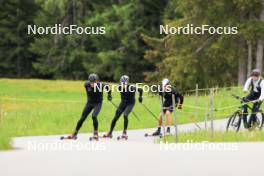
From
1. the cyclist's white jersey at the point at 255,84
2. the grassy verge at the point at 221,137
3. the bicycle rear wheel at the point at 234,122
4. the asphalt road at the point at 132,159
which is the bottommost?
the asphalt road at the point at 132,159

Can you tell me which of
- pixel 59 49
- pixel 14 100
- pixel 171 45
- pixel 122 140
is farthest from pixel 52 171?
pixel 59 49

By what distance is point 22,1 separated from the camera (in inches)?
2869

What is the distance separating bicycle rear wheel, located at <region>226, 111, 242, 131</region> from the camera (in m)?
21.6

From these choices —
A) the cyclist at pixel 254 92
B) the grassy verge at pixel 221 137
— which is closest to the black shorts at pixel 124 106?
the grassy verge at pixel 221 137

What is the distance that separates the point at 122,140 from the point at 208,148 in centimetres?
438

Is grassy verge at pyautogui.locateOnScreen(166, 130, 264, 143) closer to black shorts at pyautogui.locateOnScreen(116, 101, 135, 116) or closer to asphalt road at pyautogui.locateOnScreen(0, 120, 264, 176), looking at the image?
asphalt road at pyautogui.locateOnScreen(0, 120, 264, 176)

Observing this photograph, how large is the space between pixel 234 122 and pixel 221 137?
8.02ft

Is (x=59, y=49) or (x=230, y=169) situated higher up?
(x=59, y=49)

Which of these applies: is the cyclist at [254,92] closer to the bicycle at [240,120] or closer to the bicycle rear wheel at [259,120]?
the bicycle at [240,120]

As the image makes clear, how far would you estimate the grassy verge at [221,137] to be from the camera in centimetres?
1942

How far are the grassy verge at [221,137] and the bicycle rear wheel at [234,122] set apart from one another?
3.15 ft

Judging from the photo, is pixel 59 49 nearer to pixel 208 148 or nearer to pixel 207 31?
pixel 207 31

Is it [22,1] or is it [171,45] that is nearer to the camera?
[171,45]

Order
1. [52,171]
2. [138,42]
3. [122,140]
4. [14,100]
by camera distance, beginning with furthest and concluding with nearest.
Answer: [138,42]
[14,100]
[122,140]
[52,171]
